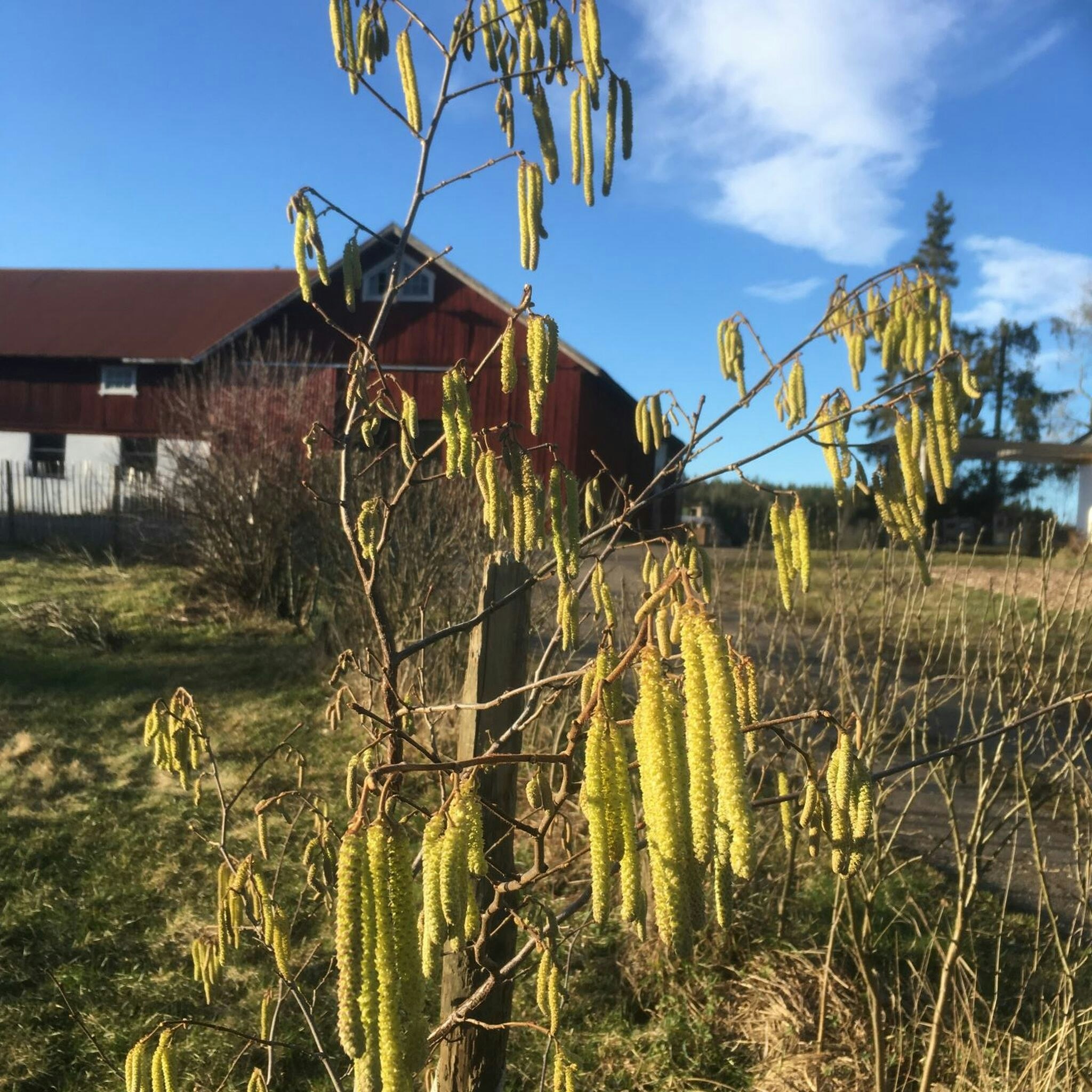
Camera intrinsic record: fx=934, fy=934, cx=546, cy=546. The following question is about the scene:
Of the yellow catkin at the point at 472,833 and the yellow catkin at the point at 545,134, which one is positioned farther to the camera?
the yellow catkin at the point at 545,134

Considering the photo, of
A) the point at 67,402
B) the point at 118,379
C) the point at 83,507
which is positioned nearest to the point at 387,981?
the point at 83,507

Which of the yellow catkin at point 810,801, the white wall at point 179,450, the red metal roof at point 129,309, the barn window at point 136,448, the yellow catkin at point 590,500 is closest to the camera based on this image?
the yellow catkin at point 810,801

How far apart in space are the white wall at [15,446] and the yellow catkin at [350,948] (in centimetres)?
2612

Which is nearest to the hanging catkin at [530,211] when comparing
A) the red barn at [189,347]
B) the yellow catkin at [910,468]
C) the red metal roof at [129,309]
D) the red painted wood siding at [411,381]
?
the yellow catkin at [910,468]

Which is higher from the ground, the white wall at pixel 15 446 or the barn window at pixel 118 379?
the barn window at pixel 118 379

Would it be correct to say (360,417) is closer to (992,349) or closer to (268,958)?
(268,958)

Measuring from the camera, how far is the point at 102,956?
390cm

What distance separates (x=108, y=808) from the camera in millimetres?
5352

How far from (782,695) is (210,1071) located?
8.25 ft

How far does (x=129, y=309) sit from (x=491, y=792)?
25365 mm

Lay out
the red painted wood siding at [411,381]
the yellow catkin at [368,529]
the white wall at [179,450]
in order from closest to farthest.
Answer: the yellow catkin at [368,529], the white wall at [179,450], the red painted wood siding at [411,381]

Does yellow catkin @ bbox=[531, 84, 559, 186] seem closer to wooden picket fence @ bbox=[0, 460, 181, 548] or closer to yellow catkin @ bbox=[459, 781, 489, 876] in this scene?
yellow catkin @ bbox=[459, 781, 489, 876]

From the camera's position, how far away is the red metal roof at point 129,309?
74.7ft

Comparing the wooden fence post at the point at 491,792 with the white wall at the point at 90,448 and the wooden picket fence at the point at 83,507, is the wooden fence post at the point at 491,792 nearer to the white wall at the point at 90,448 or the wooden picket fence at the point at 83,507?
the wooden picket fence at the point at 83,507
